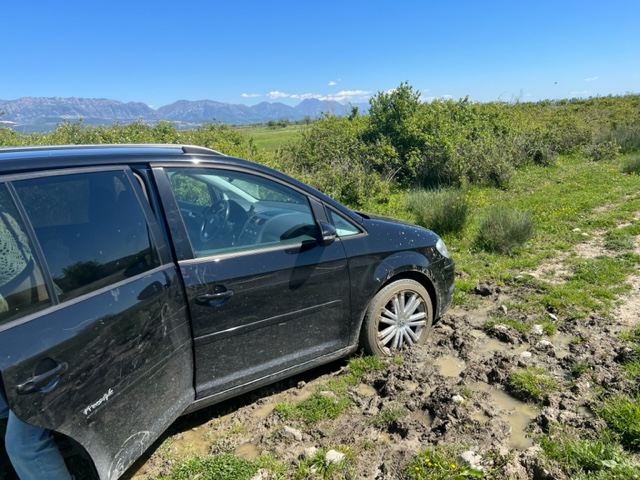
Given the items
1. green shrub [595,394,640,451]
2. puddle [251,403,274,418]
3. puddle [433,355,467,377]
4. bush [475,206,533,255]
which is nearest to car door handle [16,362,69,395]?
puddle [251,403,274,418]

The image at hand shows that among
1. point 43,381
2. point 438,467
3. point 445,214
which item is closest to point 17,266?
point 43,381

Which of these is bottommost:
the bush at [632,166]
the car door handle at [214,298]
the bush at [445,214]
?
the bush at [445,214]

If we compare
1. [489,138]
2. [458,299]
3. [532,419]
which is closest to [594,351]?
[532,419]

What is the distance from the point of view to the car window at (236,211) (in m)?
2.88

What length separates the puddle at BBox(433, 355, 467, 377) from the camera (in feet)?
12.2

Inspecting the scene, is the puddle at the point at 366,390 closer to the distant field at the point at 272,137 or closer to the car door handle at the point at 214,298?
the car door handle at the point at 214,298

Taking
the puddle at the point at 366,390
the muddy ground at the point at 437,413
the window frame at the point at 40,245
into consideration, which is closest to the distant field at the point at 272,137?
the muddy ground at the point at 437,413

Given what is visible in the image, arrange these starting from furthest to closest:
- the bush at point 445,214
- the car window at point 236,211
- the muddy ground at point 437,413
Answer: the bush at point 445,214
the car window at point 236,211
the muddy ground at point 437,413

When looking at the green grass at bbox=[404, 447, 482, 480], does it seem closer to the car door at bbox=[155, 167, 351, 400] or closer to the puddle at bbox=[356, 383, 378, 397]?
the puddle at bbox=[356, 383, 378, 397]

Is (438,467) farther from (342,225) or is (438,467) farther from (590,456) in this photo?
(342,225)

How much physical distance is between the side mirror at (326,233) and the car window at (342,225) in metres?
0.17

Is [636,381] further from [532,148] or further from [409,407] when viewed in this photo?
[532,148]

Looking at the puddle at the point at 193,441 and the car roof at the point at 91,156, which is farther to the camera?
the puddle at the point at 193,441

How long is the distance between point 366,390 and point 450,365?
862 mm
